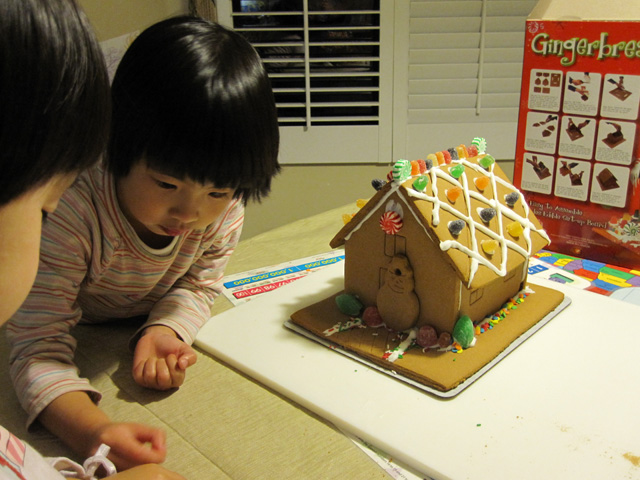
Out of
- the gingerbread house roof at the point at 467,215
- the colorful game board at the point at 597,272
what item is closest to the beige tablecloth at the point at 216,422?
the gingerbread house roof at the point at 467,215

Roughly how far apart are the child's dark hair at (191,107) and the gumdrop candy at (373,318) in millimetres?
242

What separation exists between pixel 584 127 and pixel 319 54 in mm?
926

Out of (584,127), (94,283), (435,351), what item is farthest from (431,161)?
(94,283)

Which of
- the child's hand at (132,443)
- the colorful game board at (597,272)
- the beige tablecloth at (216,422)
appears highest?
the colorful game board at (597,272)

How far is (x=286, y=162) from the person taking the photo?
1.85m

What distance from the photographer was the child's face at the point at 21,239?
41 cm

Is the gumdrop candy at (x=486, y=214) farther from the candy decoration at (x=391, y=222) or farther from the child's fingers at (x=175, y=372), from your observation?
the child's fingers at (x=175, y=372)

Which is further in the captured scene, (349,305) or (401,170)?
(349,305)

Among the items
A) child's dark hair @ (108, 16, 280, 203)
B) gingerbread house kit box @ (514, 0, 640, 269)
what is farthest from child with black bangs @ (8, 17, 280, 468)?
gingerbread house kit box @ (514, 0, 640, 269)

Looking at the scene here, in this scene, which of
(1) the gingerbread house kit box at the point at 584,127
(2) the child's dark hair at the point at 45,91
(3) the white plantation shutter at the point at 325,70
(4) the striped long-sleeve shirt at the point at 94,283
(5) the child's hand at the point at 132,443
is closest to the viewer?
(2) the child's dark hair at the point at 45,91

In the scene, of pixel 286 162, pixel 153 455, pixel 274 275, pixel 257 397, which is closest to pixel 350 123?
pixel 286 162

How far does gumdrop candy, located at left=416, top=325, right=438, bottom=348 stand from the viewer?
0.76m

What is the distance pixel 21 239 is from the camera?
1.41 feet

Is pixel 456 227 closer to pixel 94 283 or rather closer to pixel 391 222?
pixel 391 222
